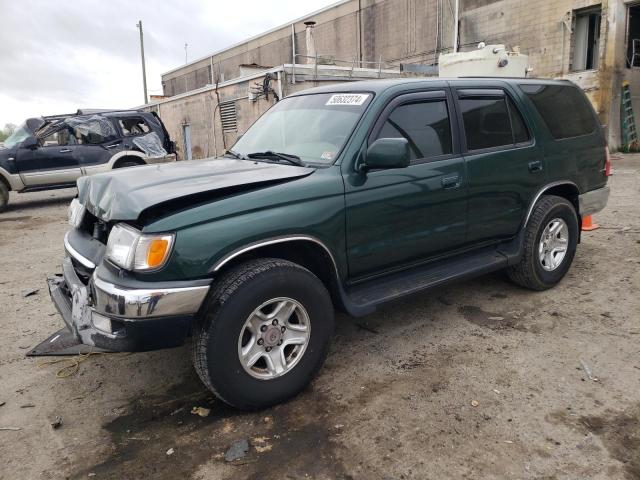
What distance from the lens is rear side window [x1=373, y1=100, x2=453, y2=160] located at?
133 inches

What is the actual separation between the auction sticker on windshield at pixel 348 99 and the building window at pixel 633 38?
16.6 metres

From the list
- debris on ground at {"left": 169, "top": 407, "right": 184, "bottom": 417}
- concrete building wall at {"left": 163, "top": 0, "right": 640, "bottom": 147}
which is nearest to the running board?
debris on ground at {"left": 169, "top": 407, "right": 184, "bottom": 417}

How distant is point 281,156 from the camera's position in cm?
344

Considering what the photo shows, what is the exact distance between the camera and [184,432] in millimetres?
2686

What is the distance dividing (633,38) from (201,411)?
2031cm

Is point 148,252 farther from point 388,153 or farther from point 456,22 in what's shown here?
point 456,22

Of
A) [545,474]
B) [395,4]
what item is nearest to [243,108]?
[395,4]

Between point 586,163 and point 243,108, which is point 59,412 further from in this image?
point 243,108

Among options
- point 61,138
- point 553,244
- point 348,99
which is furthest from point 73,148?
point 553,244

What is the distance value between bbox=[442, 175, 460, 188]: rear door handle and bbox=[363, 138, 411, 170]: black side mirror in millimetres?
587

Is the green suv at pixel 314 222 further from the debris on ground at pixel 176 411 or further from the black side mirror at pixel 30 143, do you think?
the black side mirror at pixel 30 143

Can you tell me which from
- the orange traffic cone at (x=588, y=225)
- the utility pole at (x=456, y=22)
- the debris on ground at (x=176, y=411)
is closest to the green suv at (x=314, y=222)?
the debris on ground at (x=176, y=411)

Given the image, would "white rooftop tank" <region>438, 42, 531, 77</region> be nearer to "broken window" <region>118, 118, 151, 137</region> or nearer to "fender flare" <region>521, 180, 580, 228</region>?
"fender flare" <region>521, 180, 580, 228</region>

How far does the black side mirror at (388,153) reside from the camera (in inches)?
116
